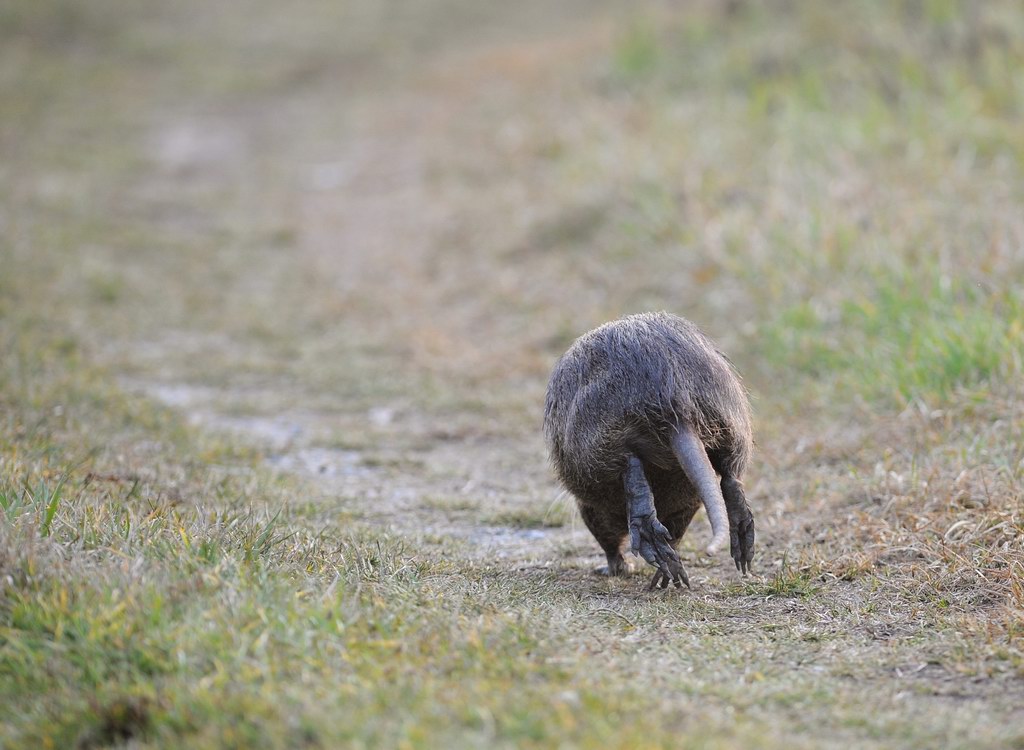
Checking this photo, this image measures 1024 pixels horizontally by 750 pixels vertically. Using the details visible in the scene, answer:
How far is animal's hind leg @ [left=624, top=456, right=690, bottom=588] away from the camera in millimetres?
3750

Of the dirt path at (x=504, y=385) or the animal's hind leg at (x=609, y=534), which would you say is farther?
the animal's hind leg at (x=609, y=534)

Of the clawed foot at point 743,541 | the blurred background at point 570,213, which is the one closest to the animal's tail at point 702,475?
the clawed foot at point 743,541

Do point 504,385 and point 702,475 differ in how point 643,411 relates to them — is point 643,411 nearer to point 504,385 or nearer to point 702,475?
point 702,475

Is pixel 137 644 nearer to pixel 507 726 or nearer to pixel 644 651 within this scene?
pixel 507 726

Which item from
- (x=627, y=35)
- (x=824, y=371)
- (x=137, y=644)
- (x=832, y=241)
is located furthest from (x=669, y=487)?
(x=627, y=35)

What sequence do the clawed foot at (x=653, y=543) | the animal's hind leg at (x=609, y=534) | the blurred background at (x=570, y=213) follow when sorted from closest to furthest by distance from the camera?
the clawed foot at (x=653, y=543) → the animal's hind leg at (x=609, y=534) → the blurred background at (x=570, y=213)

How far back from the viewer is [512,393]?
22.4ft

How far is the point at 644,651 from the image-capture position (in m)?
3.25

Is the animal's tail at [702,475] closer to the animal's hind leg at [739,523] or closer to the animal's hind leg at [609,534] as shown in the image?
the animal's hind leg at [739,523]

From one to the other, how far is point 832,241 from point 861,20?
479 centimetres

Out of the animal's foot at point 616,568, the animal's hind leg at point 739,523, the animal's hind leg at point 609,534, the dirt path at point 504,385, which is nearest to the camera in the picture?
the dirt path at point 504,385

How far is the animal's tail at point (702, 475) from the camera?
3.49 meters

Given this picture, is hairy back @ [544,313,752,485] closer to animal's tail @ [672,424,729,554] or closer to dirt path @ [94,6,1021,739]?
animal's tail @ [672,424,729,554]

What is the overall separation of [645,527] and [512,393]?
311 centimetres
